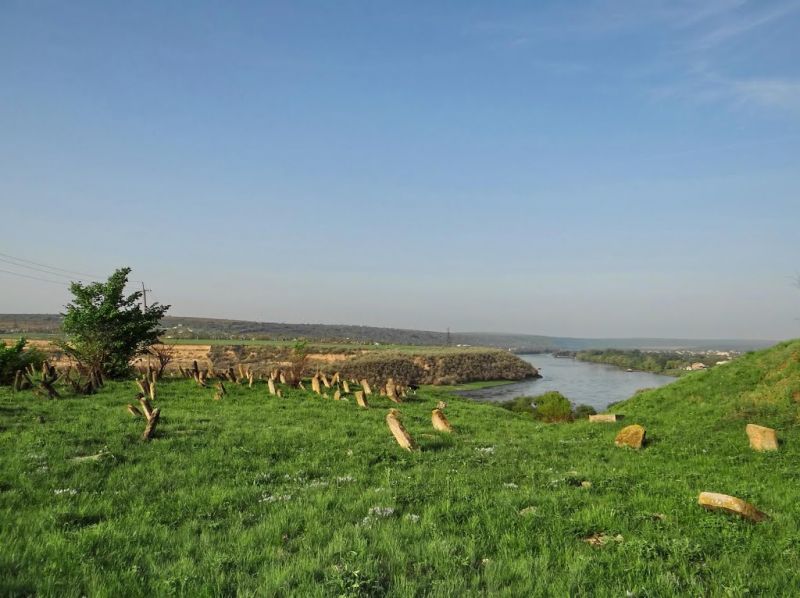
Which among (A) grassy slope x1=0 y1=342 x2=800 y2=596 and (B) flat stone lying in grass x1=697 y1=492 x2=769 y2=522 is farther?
(B) flat stone lying in grass x1=697 y1=492 x2=769 y2=522

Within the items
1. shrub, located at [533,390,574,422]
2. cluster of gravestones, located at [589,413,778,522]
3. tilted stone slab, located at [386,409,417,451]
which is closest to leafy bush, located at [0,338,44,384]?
tilted stone slab, located at [386,409,417,451]

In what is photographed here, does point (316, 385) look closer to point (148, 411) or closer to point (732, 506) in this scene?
point (148, 411)

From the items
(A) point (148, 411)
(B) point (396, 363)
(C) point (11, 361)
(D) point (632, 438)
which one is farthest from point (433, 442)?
(B) point (396, 363)

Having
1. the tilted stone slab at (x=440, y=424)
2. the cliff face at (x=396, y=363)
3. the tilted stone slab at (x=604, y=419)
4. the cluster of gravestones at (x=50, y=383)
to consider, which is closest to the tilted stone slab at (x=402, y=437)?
the tilted stone slab at (x=440, y=424)

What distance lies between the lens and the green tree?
134 feet

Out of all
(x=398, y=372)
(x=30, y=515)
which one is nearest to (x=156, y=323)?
(x=30, y=515)

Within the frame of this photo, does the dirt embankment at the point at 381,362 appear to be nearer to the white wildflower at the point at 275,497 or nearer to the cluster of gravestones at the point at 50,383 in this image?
the cluster of gravestones at the point at 50,383

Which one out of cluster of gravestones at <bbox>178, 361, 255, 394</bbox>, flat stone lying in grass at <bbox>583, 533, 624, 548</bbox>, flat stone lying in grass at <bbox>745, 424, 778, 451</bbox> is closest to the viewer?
flat stone lying in grass at <bbox>583, 533, 624, 548</bbox>

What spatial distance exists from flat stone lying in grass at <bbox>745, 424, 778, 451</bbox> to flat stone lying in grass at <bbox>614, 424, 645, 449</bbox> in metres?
3.73

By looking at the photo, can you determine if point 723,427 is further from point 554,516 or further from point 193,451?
point 193,451

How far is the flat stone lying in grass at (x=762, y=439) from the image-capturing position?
Result: 1869 cm

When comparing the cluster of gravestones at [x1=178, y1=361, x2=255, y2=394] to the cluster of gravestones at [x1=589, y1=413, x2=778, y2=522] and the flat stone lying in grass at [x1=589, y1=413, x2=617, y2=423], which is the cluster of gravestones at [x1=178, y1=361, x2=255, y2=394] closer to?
the flat stone lying in grass at [x1=589, y1=413, x2=617, y2=423]

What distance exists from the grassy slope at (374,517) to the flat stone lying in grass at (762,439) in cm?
53

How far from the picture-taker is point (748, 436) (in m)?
20.2
